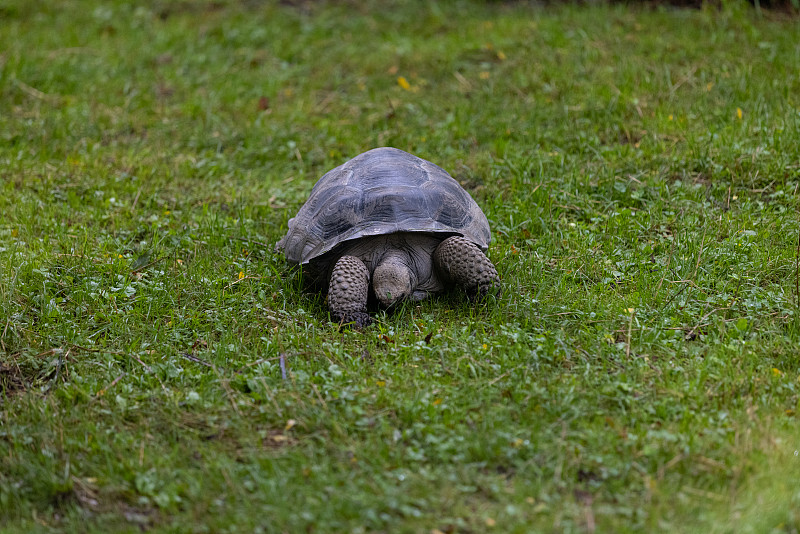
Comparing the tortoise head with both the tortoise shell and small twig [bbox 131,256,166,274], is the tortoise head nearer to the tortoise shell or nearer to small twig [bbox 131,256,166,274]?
the tortoise shell

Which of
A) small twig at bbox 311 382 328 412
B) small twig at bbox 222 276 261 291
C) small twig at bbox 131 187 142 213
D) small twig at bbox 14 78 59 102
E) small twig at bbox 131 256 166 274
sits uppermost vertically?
small twig at bbox 14 78 59 102

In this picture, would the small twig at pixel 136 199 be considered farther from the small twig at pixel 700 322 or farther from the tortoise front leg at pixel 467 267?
the small twig at pixel 700 322

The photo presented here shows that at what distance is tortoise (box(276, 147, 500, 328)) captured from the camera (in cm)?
433

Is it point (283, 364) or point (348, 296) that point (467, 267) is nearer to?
point (348, 296)

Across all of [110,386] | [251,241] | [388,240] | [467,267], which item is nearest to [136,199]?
[251,241]

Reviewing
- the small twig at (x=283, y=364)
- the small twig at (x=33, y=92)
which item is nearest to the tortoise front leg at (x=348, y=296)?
the small twig at (x=283, y=364)

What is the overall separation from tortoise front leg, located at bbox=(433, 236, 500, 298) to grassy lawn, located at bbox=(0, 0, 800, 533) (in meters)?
0.15

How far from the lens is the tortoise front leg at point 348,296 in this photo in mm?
4281

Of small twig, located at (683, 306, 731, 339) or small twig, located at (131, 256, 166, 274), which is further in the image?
small twig, located at (131, 256, 166, 274)

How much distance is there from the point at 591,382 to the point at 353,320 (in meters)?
1.33

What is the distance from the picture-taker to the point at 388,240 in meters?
4.57

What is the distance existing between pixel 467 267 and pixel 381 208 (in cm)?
59

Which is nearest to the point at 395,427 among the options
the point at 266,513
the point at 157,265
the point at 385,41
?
the point at 266,513

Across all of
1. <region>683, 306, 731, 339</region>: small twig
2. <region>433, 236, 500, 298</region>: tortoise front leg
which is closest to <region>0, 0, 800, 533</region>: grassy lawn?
<region>683, 306, 731, 339</region>: small twig
